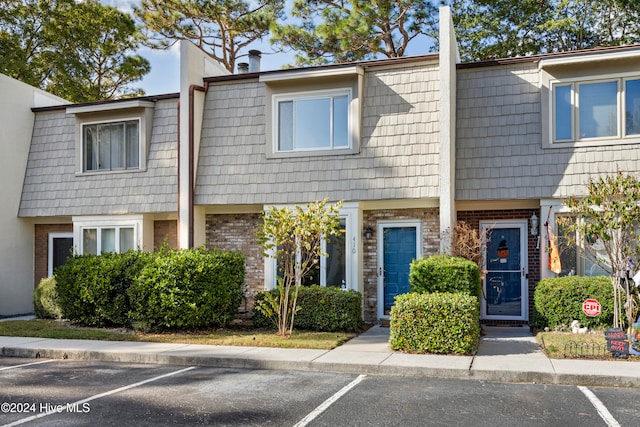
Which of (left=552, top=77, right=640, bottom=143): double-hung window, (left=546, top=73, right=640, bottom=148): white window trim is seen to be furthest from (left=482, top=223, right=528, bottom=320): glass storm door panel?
(left=552, top=77, right=640, bottom=143): double-hung window

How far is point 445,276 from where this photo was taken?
1082 cm

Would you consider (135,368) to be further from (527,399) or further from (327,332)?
(527,399)

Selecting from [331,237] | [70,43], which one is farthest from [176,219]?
[70,43]

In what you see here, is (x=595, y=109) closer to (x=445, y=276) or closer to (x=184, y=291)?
(x=445, y=276)

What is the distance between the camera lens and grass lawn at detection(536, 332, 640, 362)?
347 inches

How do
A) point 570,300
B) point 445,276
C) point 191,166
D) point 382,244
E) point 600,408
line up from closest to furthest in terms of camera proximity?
point 600,408 < point 445,276 < point 570,300 < point 382,244 < point 191,166

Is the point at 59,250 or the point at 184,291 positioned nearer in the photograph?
the point at 184,291

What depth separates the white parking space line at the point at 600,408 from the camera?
603 centimetres

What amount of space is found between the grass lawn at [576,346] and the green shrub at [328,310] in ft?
11.2

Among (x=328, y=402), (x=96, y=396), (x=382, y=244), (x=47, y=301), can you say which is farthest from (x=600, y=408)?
(x=47, y=301)

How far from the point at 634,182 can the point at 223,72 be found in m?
10.8

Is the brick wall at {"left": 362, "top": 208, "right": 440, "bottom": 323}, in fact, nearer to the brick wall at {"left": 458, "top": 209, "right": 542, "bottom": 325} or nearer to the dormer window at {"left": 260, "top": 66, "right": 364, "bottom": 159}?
the brick wall at {"left": 458, "top": 209, "right": 542, "bottom": 325}

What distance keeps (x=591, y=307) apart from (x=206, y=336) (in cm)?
670

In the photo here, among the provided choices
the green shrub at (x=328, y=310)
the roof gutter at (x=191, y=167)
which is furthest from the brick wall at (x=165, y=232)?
the green shrub at (x=328, y=310)
